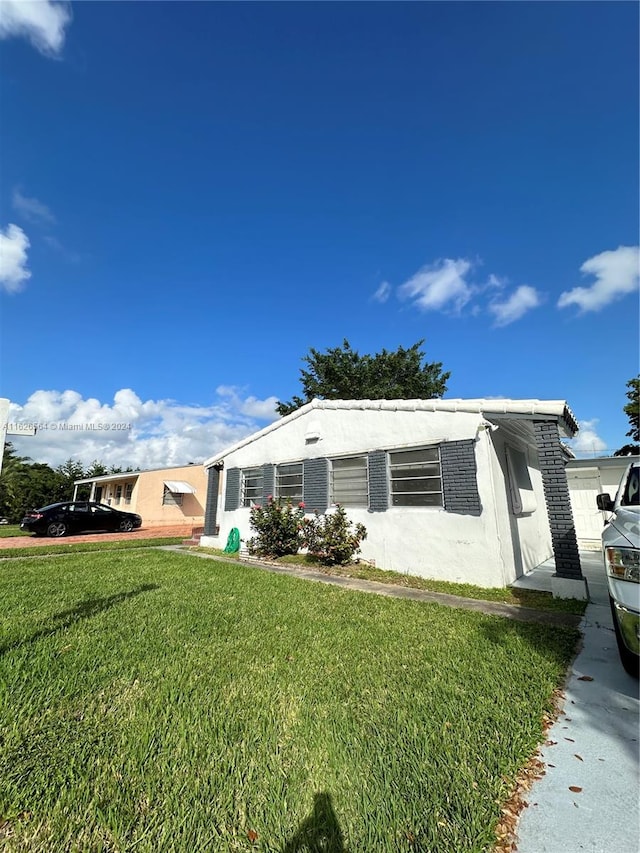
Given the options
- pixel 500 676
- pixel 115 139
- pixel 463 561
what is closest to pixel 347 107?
pixel 115 139

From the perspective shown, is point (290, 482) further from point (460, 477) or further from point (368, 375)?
point (368, 375)

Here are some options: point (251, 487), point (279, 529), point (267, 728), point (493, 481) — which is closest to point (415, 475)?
point (493, 481)

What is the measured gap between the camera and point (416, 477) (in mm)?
8148

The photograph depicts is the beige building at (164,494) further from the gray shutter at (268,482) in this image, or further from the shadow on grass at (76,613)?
the shadow on grass at (76,613)

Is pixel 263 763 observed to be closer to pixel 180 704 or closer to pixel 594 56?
pixel 180 704

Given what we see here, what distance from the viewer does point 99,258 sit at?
13.4m

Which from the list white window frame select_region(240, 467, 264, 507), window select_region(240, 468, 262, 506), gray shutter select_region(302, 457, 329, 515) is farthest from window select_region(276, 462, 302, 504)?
window select_region(240, 468, 262, 506)

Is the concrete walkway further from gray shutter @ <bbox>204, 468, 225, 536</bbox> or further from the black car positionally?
the black car

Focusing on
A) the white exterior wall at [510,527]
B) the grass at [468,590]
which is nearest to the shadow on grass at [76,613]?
the grass at [468,590]

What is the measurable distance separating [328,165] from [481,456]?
36.3 feet

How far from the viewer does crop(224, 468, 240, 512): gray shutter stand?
527 inches

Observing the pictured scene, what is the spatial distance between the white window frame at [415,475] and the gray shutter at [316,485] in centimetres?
208

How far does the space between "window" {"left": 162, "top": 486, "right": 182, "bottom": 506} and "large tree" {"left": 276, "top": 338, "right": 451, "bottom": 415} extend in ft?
34.4

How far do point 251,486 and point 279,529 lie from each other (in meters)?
2.79
